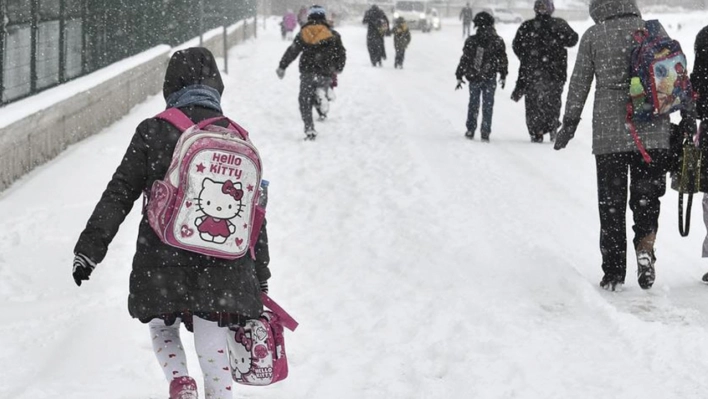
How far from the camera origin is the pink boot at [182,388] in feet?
13.3

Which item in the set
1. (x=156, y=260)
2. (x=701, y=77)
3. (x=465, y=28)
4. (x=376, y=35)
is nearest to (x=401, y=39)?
(x=376, y=35)

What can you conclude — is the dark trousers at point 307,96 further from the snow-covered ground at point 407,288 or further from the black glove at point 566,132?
the black glove at point 566,132

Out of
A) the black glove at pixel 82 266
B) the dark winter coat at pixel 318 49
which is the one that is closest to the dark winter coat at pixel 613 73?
the black glove at pixel 82 266

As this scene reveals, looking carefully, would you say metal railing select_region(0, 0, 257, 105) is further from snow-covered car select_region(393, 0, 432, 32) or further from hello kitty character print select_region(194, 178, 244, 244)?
snow-covered car select_region(393, 0, 432, 32)

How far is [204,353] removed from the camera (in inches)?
158

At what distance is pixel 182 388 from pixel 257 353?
32 centimetres

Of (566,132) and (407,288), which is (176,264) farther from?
(566,132)

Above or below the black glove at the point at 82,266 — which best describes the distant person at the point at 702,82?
above

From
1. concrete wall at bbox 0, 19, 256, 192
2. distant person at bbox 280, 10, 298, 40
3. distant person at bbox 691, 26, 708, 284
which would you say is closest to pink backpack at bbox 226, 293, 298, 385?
distant person at bbox 691, 26, 708, 284

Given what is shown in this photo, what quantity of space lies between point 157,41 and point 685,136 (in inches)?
540

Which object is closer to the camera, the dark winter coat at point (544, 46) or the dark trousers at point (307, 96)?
the dark winter coat at point (544, 46)

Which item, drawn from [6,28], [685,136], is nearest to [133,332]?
[685,136]

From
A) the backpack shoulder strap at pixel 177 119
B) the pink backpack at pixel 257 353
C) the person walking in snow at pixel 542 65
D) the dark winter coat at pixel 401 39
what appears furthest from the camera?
the dark winter coat at pixel 401 39

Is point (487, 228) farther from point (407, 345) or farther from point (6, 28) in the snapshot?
point (6, 28)
